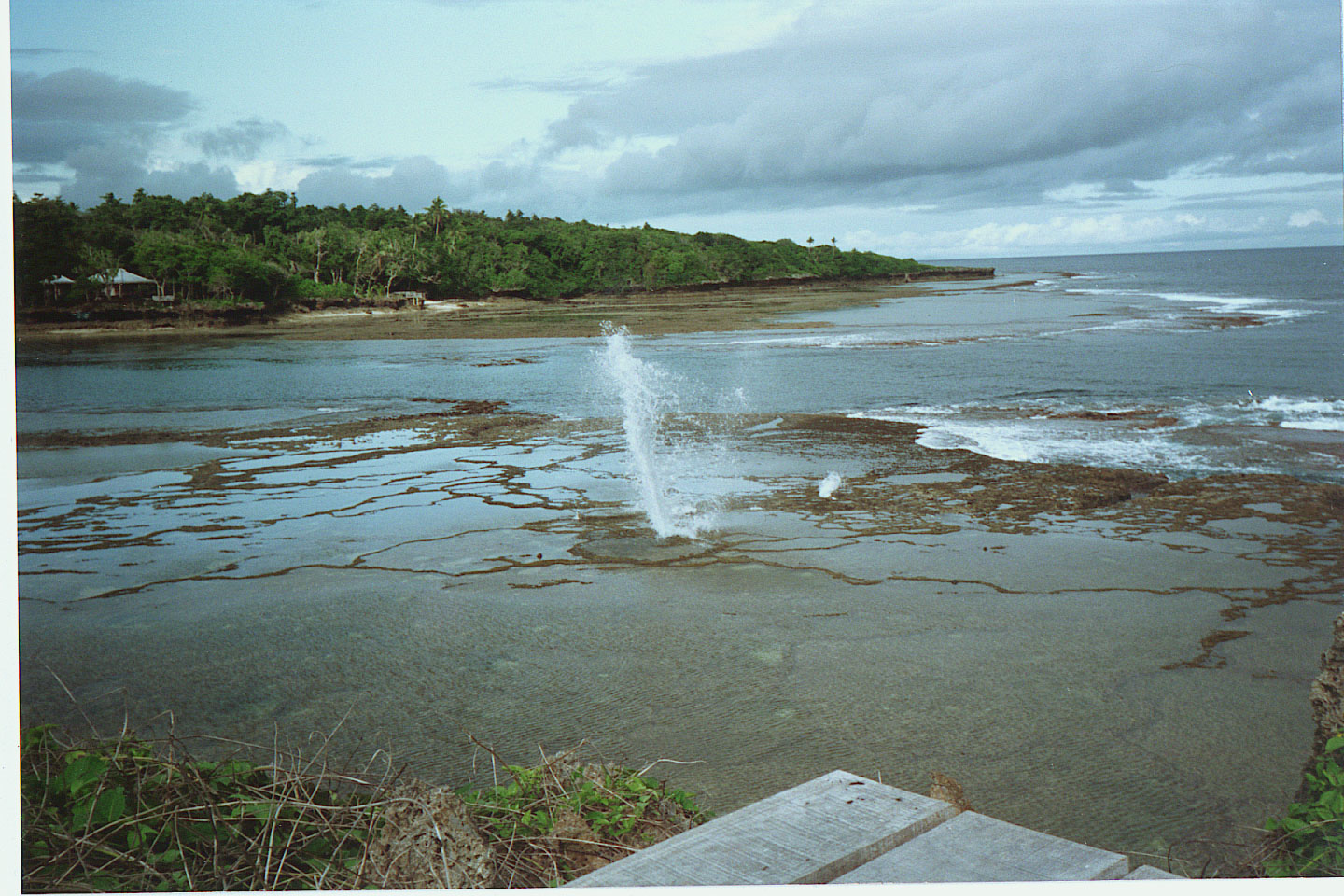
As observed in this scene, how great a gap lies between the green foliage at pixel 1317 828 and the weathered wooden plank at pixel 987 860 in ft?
1.53

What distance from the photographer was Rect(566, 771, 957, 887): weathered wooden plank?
1.18 meters

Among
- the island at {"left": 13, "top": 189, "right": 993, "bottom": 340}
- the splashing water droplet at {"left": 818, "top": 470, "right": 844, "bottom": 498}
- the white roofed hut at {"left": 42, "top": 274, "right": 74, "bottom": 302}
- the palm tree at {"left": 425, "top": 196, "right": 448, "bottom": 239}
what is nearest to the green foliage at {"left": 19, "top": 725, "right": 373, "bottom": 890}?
the splashing water droplet at {"left": 818, "top": 470, "right": 844, "bottom": 498}

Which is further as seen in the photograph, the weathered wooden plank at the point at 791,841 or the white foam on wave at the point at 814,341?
the white foam on wave at the point at 814,341

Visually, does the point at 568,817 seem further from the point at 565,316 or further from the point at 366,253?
the point at 366,253

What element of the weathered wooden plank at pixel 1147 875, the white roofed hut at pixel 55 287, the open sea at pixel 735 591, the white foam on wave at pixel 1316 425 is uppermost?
the white roofed hut at pixel 55 287

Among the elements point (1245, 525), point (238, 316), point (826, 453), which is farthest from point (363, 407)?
point (238, 316)

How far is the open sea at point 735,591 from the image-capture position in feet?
7.00

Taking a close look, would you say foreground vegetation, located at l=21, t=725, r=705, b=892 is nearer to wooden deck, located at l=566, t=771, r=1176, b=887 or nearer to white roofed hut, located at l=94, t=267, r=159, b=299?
wooden deck, located at l=566, t=771, r=1176, b=887

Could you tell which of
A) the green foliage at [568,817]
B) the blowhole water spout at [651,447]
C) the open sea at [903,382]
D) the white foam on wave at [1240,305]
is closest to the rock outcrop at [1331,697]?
the green foliage at [568,817]

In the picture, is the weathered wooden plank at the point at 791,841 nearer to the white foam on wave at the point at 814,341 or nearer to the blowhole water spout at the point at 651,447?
the blowhole water spout at the point at 651,447

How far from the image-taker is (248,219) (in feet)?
46.5

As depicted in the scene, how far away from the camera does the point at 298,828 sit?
1.50m

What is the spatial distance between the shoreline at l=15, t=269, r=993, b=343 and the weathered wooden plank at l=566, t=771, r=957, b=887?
10189 millimetres

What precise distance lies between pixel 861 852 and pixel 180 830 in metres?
1.04
